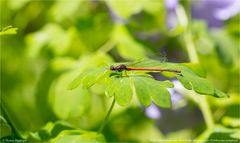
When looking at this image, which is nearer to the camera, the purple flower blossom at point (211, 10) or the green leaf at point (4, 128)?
the green leaf at point (4, 128)

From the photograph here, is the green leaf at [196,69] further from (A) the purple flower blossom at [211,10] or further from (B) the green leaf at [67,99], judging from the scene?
(A) the purple flower blossom at [211,10]

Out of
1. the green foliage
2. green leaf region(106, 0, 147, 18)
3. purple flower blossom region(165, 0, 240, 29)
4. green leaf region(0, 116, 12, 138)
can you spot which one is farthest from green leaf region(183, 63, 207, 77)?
purple flower blossom region(165, 0, 240, 29)

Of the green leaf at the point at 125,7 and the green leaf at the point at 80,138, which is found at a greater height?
the green leaf at the point at 125,7

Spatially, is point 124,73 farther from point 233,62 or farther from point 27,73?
point 27,73

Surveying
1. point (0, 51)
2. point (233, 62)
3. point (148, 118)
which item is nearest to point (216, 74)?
point (233, 62)

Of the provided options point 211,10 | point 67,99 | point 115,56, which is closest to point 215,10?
point 211,10

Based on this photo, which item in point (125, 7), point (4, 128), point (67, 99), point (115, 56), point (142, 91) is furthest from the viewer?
point (115, 56)

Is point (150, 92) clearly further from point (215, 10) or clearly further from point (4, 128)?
point (215, 10)

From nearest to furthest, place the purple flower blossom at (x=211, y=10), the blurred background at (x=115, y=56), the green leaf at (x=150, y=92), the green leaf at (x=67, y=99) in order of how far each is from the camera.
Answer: the green leaf at (x=150, y=92)
the green leaf at (x=67, y=99)
the blurred background at (x=115, y=56)
the purple flower blossom at (x=211, y=10)

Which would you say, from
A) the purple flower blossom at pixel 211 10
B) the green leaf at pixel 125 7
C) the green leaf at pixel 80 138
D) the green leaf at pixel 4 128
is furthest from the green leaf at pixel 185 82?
the purple flower blossom at pixel 211 10
